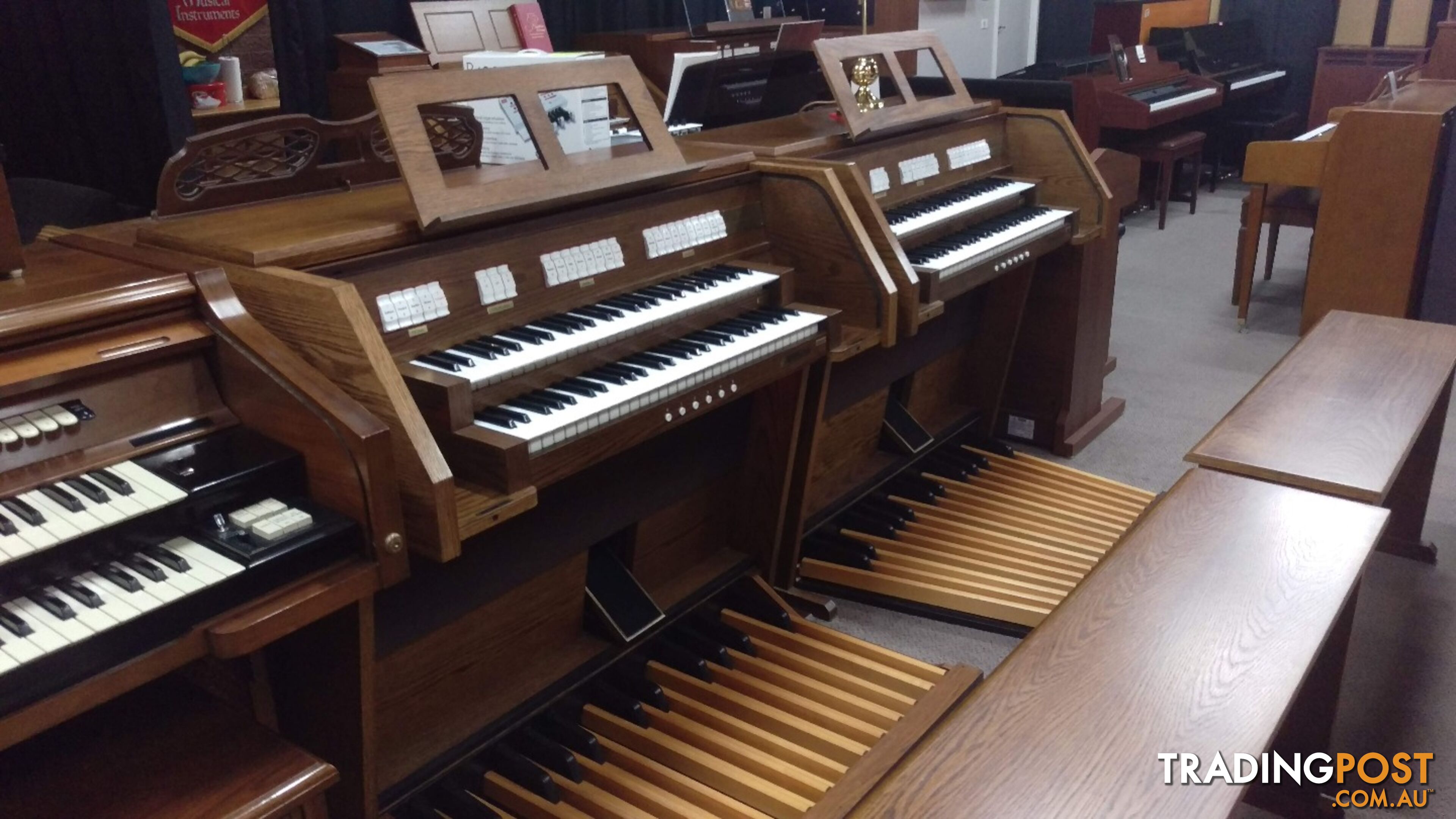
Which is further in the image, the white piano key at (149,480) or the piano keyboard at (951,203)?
the piano keyboard at (951,203)

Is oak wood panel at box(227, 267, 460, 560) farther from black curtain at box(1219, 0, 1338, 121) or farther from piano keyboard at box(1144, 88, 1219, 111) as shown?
black curtain at box(1219, 0, 1338, 121)

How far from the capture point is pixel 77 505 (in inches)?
46.4

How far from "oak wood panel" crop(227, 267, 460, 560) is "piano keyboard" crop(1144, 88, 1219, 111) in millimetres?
5651

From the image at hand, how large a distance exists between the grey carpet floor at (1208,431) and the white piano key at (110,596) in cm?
162

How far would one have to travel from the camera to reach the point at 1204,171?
25.9ft

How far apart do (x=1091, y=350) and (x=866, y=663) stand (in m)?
1.65

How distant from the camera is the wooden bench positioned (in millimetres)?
1862

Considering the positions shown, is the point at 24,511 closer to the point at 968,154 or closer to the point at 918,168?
the point at 918,168

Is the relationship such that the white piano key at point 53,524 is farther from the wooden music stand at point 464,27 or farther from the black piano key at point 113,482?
the wooden music stand at point 464,27

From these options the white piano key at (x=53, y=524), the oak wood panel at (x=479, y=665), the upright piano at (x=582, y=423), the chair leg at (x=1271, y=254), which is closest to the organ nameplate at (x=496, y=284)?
the upright piano at (x=582, y=423)

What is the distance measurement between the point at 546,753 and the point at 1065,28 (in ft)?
26.6

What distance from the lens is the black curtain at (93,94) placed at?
3604 mm

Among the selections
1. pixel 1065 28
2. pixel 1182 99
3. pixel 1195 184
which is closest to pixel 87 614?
pixel 1182 99

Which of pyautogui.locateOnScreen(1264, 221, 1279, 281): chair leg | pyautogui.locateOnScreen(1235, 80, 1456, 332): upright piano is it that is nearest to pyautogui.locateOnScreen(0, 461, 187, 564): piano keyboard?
pyautogui.locateOnScreen(1235, 80, 1456, 332): upright piano
